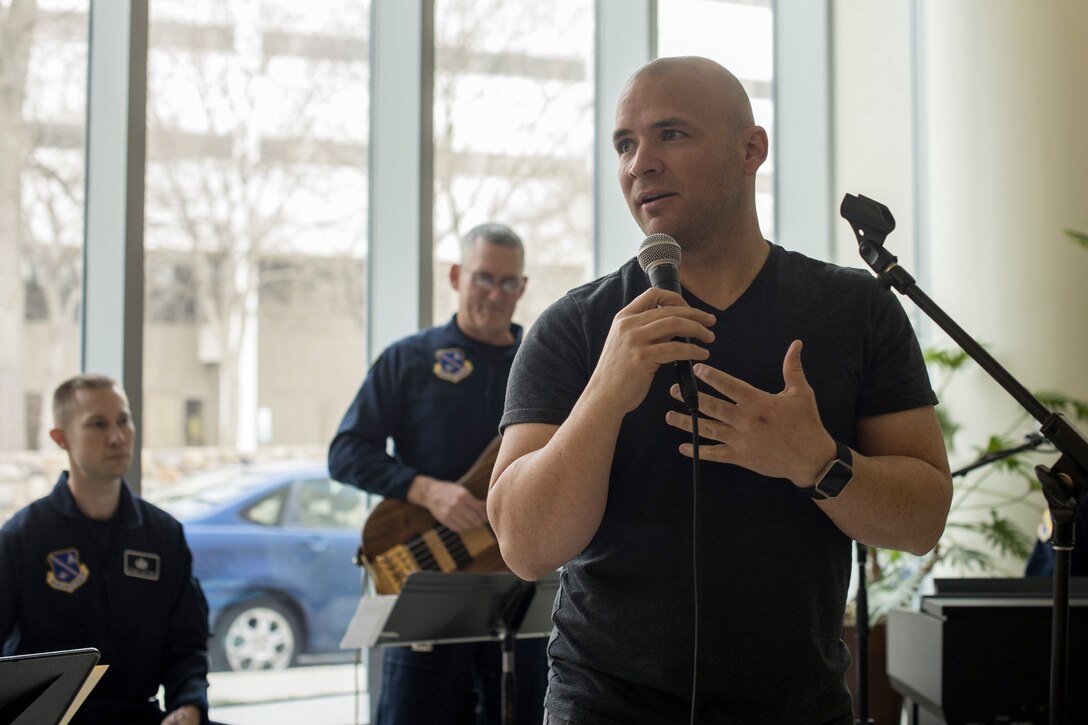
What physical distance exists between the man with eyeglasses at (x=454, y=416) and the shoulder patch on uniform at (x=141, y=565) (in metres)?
0.60

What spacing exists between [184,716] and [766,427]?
2008 mm

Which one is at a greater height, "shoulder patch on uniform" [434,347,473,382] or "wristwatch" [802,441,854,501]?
"shoulder patch on uniform" [434,347,473,382]

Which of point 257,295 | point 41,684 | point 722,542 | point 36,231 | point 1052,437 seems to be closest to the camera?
point 722,542

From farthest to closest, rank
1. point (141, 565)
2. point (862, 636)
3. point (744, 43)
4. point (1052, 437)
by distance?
point (744, 43), point (141, 565), point (862, 636), point (1052, 437)

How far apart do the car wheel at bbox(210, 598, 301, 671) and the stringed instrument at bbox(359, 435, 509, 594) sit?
1.14 metres

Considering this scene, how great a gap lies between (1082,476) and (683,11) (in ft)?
12.4

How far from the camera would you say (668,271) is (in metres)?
1.33

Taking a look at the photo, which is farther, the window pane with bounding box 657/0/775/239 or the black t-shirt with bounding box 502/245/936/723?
the window pane with bounding box 657/0/775/239

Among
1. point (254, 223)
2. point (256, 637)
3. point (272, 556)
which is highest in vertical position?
point (254, 223)

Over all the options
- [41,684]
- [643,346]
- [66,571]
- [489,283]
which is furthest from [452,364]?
[643,346]

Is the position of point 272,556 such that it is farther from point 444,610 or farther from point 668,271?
point 668,271

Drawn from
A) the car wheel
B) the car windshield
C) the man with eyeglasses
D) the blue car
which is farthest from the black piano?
the car windshield

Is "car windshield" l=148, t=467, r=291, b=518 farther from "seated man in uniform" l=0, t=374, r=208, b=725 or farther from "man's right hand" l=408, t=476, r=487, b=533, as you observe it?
"man's right hand" l=408, t=476, r=487, b=533

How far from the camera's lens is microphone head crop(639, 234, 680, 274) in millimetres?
1346
